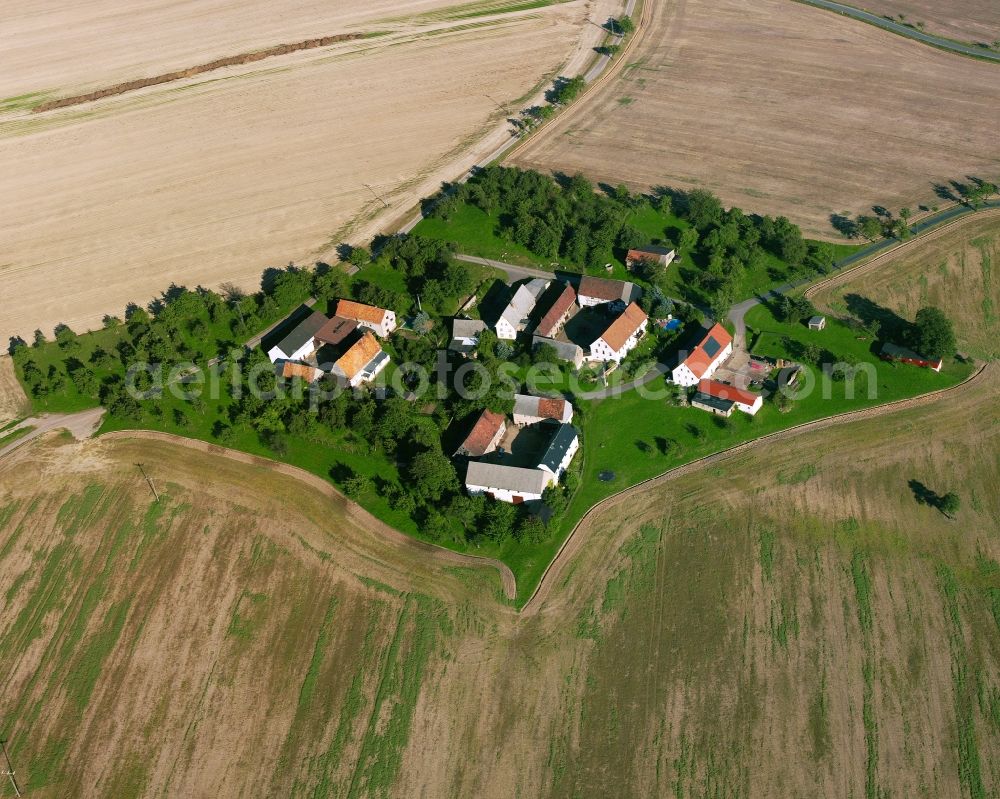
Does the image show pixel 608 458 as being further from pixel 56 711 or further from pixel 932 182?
pixel 932 182

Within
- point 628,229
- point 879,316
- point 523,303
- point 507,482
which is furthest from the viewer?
point 628,229

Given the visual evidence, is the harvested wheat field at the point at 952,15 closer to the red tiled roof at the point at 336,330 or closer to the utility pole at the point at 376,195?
the utility pole at the point at 376,195

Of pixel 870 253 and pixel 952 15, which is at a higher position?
pixel 952 15

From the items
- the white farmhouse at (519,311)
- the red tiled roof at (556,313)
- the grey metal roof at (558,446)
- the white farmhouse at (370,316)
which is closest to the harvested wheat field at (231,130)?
the white farmhouse at (370,316)

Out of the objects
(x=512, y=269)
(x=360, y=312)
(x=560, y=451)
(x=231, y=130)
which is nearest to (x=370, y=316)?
(x=360, y=312)

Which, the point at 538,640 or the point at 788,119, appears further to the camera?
the point at 788,119

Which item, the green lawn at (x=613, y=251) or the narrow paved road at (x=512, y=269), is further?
the narrow paved road at (x=512, y=269)

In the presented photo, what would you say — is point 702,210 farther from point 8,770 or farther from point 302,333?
point 8,770
